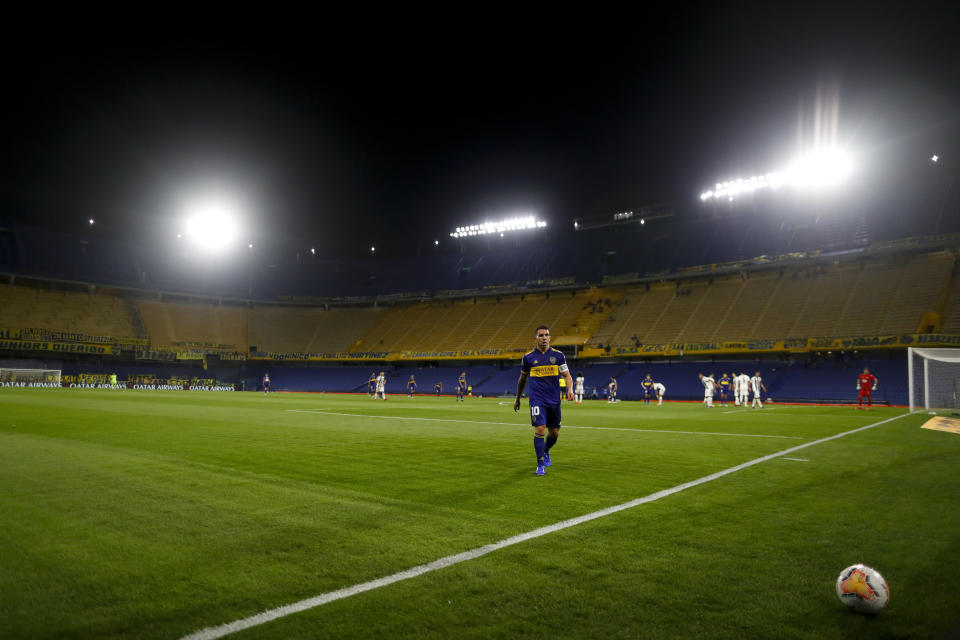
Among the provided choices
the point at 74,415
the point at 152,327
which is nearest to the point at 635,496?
the point at 74,415

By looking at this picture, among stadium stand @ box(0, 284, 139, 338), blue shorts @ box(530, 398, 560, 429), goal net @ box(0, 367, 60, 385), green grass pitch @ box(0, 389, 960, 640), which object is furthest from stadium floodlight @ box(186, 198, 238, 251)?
blue shorts @ box(530, 398, 560, 429)

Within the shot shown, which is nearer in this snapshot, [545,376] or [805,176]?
[545,376]

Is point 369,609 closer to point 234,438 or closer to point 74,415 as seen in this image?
point 234,438

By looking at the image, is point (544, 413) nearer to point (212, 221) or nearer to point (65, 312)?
point (65, 312)

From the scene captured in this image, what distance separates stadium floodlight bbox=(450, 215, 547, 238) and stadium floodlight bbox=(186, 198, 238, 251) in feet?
86.3

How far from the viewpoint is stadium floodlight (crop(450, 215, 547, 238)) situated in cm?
6488

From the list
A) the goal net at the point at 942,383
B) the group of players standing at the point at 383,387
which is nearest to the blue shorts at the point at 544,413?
the goal net at the point at 942,383

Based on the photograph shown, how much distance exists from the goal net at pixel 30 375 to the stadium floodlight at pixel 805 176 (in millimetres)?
64451

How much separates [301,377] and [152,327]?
54.5 ft

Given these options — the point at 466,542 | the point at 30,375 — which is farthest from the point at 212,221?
the point at 466,542

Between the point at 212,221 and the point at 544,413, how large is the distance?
6649 centimetres

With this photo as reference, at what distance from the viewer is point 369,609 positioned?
3.34 metres

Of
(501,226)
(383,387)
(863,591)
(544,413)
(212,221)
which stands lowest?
(383,387)

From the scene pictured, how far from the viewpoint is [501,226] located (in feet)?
218
